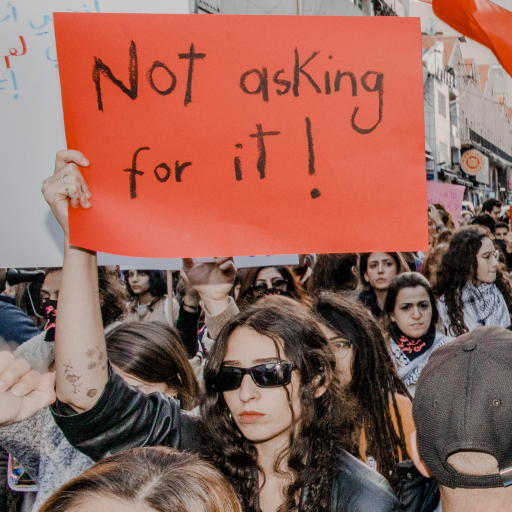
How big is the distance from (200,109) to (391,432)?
3.21ft

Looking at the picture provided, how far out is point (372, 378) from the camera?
159 cm

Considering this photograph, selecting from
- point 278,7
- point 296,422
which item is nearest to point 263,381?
point 296,422

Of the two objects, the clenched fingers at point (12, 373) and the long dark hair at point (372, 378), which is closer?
the clenched fingers at point (12, 373)

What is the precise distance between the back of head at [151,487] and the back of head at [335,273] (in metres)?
0.77

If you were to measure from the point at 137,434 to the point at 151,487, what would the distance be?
→ 0.39 meters

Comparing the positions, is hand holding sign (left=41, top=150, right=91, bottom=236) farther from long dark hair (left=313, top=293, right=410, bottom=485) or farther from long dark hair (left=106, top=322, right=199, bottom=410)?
long dark hair (left=313, top=293, right=410, bottom=485)

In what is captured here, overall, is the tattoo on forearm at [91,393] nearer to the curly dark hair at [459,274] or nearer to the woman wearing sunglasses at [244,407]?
the woman wearing sunglasses at [244,407]

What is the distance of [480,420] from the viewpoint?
0.96 metres

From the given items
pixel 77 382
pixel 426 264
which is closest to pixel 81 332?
pixel 77 382

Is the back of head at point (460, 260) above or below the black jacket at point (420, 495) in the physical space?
above

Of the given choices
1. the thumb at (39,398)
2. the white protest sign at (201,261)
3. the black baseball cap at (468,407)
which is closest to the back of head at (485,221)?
the white protest sign at (201,261)

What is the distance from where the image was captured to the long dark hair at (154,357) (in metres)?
1.52

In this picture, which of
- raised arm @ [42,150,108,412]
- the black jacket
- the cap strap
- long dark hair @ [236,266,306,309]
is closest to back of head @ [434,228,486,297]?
long dark hair @ [236,266,306,309]

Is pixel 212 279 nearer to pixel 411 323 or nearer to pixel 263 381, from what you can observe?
pixel 263 381
